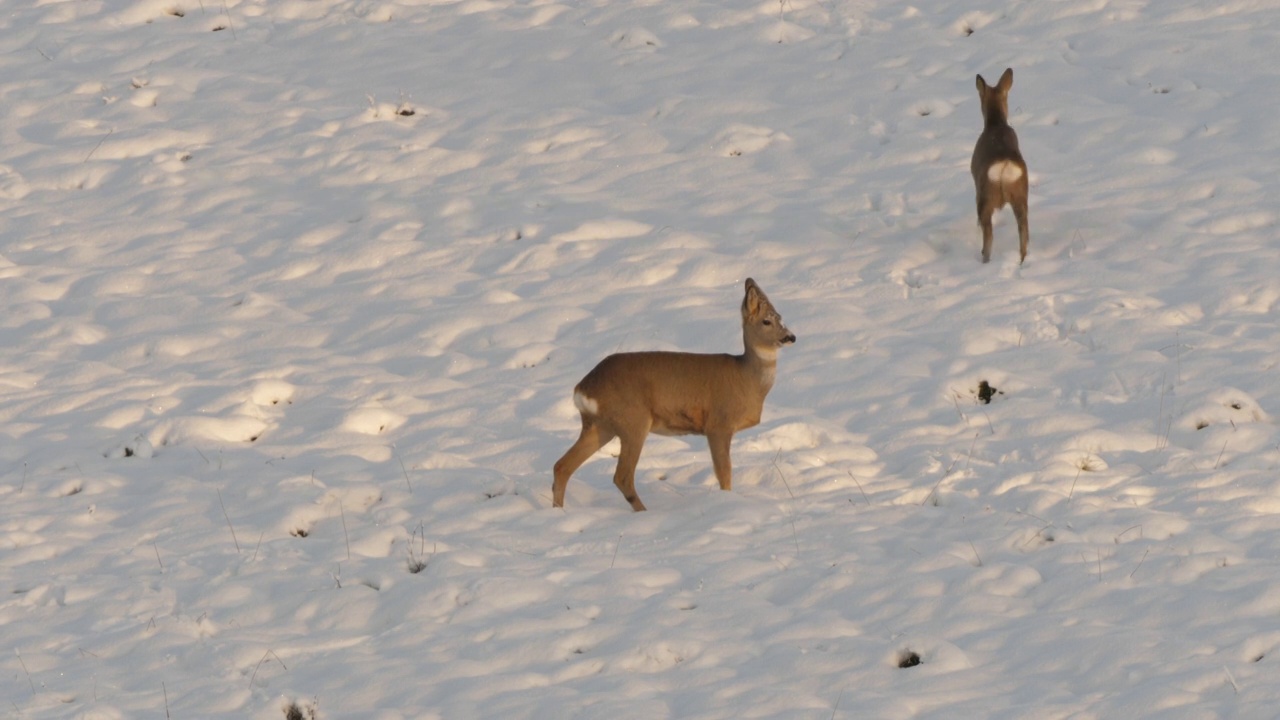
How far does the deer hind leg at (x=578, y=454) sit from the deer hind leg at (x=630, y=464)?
0.17 meters

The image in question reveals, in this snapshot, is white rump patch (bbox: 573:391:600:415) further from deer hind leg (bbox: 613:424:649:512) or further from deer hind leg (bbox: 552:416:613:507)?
deer hind leg (bbox: 613:424:649:512)

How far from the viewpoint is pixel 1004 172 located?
12.8 meters

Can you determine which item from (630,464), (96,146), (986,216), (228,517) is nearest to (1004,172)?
(986,216)

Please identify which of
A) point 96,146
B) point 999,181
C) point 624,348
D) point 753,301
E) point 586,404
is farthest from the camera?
point 96,146

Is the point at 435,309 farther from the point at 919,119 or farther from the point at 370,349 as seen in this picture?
the point at 919,119

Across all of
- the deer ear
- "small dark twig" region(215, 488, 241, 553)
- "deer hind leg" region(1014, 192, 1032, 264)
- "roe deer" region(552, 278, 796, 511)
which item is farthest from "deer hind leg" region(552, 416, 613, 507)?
"deer hind leg" region(1014, 192, 1032, 264)

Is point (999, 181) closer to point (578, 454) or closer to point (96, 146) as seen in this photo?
point (578, 454)

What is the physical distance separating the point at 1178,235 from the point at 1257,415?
9.86 ft

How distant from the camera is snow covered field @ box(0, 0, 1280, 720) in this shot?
7781 millimetres

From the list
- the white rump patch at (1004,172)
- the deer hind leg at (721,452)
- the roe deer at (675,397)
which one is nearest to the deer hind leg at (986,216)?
the white rump patch at (1004,172)

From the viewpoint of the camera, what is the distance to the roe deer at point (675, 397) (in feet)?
31.0

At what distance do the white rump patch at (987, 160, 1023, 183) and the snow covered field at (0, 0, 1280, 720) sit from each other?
626 millimetres

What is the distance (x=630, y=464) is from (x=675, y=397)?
1.58 feet

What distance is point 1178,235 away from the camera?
12766mm
